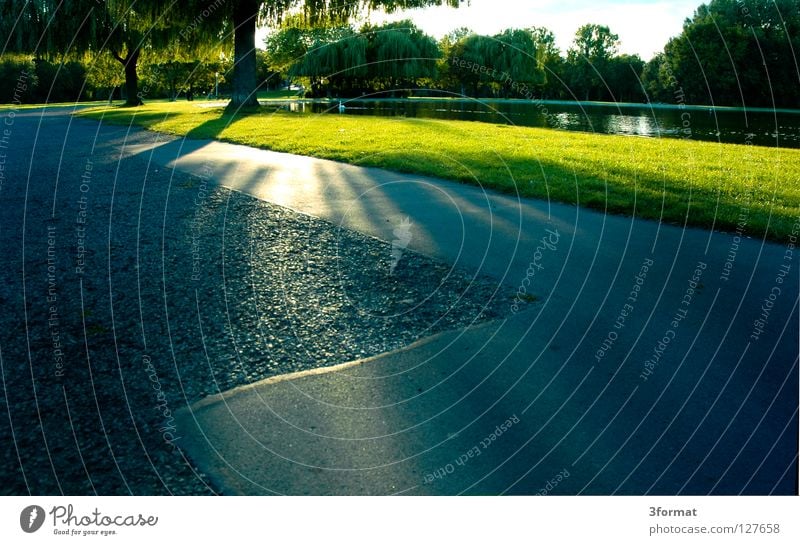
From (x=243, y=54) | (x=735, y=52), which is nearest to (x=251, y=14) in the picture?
(x=243, y=54)

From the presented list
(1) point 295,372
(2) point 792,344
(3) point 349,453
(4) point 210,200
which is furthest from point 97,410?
(4) point 210,200

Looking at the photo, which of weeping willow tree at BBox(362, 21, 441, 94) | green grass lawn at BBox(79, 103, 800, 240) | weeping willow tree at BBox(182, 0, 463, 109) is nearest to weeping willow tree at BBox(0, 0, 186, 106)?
weeping willow tree at BBox(182, 0, 463, 109)

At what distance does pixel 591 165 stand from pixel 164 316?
7.99 meters

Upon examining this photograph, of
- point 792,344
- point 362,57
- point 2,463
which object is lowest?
point 2,463

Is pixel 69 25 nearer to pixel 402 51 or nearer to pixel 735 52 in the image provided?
pixel 402 51

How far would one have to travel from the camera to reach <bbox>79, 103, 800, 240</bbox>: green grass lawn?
7.47 meters

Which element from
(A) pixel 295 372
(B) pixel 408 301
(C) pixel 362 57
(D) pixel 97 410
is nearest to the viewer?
(D) pixel 97 410

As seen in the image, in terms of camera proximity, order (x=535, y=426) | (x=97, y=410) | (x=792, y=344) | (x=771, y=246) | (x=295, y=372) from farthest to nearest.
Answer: (x=771, y=246)
(x=792, y=344)
(x=295, y=372)
(x=97, y=410)
(x=535, y=426)

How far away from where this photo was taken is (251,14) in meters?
22.6

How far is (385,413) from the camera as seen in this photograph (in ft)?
10.3

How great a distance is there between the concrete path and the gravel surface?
267 millimetres

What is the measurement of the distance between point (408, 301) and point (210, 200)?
4.60 meters

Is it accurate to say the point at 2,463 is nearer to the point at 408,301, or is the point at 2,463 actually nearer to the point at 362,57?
the point at 408,301

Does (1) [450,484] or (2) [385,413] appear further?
(2) [385,413]
